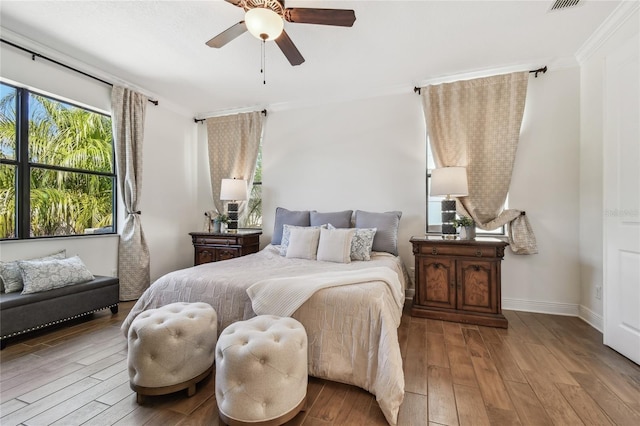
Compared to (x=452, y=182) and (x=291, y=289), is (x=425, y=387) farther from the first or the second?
(x=452, y=182)

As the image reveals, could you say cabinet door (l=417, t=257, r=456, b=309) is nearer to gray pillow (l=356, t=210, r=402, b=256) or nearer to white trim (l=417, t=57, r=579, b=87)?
gray pillow (l=356, t=210, r=402, b=256)

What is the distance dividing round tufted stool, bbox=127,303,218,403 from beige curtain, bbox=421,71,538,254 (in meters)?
3.04

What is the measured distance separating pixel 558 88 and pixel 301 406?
4.00m

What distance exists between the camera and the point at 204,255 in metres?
4.14

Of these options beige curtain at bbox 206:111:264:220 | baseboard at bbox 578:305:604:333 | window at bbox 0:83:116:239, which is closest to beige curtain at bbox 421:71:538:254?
baseboard at bbox 578:305:604:333

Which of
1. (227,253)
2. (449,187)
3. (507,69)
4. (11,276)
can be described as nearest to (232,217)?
(227,253)

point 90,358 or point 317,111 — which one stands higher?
point 317,111

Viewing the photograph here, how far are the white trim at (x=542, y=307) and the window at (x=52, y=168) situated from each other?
504 cm

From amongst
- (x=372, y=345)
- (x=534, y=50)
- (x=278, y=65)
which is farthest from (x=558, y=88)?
(x=372, y=345)

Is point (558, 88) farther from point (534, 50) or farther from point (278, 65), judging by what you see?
point (278, 65)

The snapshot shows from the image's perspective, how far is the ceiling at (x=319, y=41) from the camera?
91.0 inches

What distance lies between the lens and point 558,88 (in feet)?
10.2

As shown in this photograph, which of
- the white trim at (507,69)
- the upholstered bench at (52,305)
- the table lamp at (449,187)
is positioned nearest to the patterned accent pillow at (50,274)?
the upholstered bench at (52,305)

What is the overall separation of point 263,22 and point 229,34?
0.44 meters
